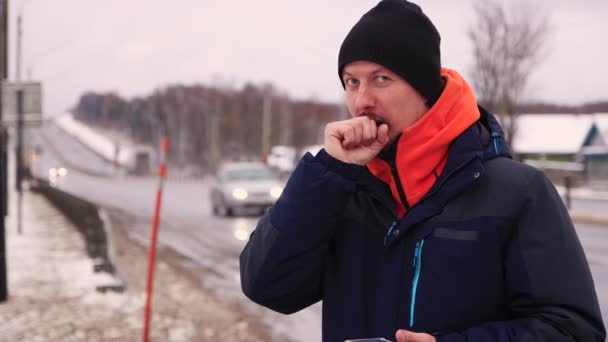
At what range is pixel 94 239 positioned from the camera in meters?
10.7

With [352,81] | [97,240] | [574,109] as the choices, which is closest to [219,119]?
[574,109]

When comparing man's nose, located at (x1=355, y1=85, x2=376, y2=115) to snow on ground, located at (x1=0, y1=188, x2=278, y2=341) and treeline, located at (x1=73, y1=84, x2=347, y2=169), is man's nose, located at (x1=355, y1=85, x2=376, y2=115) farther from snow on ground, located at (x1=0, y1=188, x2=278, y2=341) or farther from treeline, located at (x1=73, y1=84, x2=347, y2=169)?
treeline, located at (x1=73, y1=84, x2=347, y2=169)

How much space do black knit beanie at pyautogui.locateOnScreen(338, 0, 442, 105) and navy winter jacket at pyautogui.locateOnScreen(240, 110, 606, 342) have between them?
0.62ft

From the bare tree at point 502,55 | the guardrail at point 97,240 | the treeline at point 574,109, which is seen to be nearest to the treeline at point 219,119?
the treeline at point 574,109

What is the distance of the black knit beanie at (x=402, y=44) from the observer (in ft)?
7.01

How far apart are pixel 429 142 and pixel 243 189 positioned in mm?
→ 19696

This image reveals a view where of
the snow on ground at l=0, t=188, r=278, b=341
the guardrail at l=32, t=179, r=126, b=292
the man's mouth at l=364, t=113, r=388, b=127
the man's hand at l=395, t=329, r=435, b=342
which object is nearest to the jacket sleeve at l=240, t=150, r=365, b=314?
the man's mouth at l=364, t=113, r=388, b=127

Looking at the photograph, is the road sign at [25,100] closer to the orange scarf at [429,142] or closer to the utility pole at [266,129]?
the orange scarf at [429,142]

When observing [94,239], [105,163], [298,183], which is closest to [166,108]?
[105,163]

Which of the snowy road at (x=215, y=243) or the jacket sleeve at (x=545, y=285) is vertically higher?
the jacket sleeve at (x=545, y=285)

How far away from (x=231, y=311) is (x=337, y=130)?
22.1ft

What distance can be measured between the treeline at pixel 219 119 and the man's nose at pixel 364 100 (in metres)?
114

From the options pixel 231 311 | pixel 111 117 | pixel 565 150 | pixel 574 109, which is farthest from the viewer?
pixel 111 117

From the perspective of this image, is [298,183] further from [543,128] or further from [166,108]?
[166,108]
